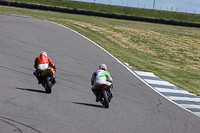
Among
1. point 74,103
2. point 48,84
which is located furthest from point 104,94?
point 48,84

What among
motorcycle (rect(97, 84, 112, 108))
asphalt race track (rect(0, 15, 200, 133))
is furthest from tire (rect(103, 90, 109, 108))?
asphalt race track (rect(0, 15, 200, 133))

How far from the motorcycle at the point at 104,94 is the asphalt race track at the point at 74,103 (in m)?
0.23

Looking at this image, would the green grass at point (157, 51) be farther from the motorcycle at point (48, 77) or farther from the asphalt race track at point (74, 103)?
the motorcycle at point (48, 77)

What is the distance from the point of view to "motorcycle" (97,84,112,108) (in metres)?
11.4

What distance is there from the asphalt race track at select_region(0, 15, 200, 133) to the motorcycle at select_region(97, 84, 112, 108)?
229mm

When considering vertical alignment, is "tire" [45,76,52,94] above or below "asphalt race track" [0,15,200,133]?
above

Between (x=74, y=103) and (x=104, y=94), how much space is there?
113 cm

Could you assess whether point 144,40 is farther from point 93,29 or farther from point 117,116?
point 117,116

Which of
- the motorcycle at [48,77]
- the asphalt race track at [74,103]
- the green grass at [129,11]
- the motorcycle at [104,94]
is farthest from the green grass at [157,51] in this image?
the green grass at [129,11]

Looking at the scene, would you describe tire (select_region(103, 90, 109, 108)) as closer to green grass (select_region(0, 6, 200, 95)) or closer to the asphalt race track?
the asphalt race track

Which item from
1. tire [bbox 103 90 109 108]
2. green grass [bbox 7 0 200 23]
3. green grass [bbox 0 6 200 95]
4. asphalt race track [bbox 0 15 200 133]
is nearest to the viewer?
asphalt race track [bbox 0 15 200 133]

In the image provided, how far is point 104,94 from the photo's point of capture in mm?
11336

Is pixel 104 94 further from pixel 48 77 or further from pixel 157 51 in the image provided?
pixel 157 51

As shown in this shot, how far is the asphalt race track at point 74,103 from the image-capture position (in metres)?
9.27
